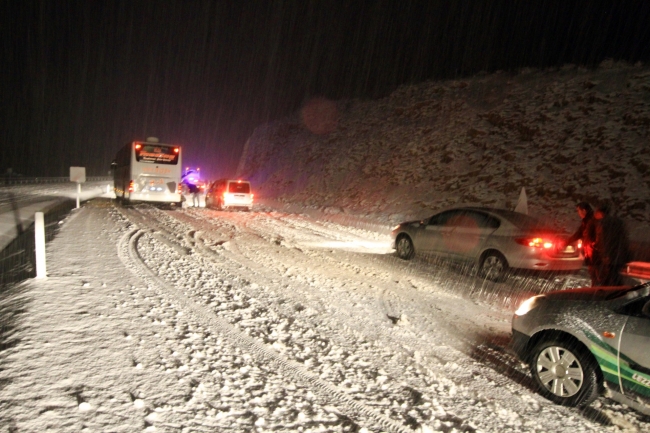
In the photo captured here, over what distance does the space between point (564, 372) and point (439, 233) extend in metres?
6.13

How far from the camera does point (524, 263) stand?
8422 millimetres

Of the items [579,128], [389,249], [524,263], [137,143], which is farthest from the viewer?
[137,143]

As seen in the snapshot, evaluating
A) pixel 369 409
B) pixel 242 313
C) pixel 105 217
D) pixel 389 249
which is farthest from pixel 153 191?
pixel 369 409

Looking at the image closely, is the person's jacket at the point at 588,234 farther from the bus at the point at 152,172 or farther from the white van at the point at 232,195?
the bus at the point at 152,172

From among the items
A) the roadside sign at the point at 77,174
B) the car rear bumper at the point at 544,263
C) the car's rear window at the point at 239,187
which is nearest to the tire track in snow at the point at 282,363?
the car rear bumper at the point at 544,263

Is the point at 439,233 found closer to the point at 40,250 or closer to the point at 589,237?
the point at 589,237

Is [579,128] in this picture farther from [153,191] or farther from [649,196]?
[153,191]

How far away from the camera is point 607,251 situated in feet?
22.5

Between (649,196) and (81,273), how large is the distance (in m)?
18.1

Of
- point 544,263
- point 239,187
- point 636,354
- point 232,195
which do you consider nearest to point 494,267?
point 544,263

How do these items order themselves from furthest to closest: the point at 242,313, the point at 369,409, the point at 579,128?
the point at 579,128, the point at 242,313, the point at 369,409

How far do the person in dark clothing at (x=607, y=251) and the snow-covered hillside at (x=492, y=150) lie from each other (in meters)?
9.15

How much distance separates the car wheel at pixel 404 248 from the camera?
36.5ft

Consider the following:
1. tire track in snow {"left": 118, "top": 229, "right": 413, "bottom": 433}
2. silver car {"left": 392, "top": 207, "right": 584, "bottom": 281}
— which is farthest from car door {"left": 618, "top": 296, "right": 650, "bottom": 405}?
silver car {"left": 392, "top": 207, "right": 584, "bottom": 281}
